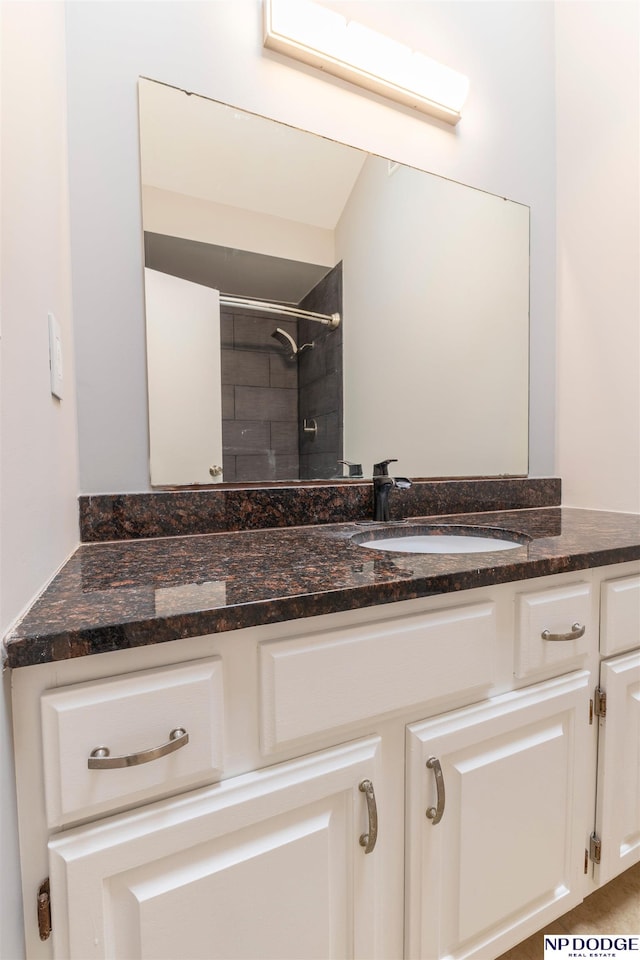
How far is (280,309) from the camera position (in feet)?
3.82

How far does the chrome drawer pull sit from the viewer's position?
1.54ft

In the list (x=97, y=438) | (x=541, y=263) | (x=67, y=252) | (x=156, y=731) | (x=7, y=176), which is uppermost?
(x=541, y=263)

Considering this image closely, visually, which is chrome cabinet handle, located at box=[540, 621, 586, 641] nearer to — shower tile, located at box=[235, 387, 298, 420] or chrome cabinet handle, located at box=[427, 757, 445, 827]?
chrome cabinet handle, located at box=[427, 757, 445, 827]

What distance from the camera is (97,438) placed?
1.03 meters

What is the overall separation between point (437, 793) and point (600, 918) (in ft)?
2.31

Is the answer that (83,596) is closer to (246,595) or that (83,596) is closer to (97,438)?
(246,595)

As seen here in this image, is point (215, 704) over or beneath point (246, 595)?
beneath

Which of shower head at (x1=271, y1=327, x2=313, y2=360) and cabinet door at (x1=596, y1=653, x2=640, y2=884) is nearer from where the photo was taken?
cabinet door at (x1=596, y1=653, x2=640, y2=884)

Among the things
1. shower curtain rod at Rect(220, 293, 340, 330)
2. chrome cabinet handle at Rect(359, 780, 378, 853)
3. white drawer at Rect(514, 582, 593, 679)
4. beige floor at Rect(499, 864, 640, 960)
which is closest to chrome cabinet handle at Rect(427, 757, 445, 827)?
chrome cabinet handle at Rect(359, 780, 378, 853)

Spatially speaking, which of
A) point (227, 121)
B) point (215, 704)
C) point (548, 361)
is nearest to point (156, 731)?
point (215, 704)

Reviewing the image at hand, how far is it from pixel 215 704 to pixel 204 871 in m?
0.19
